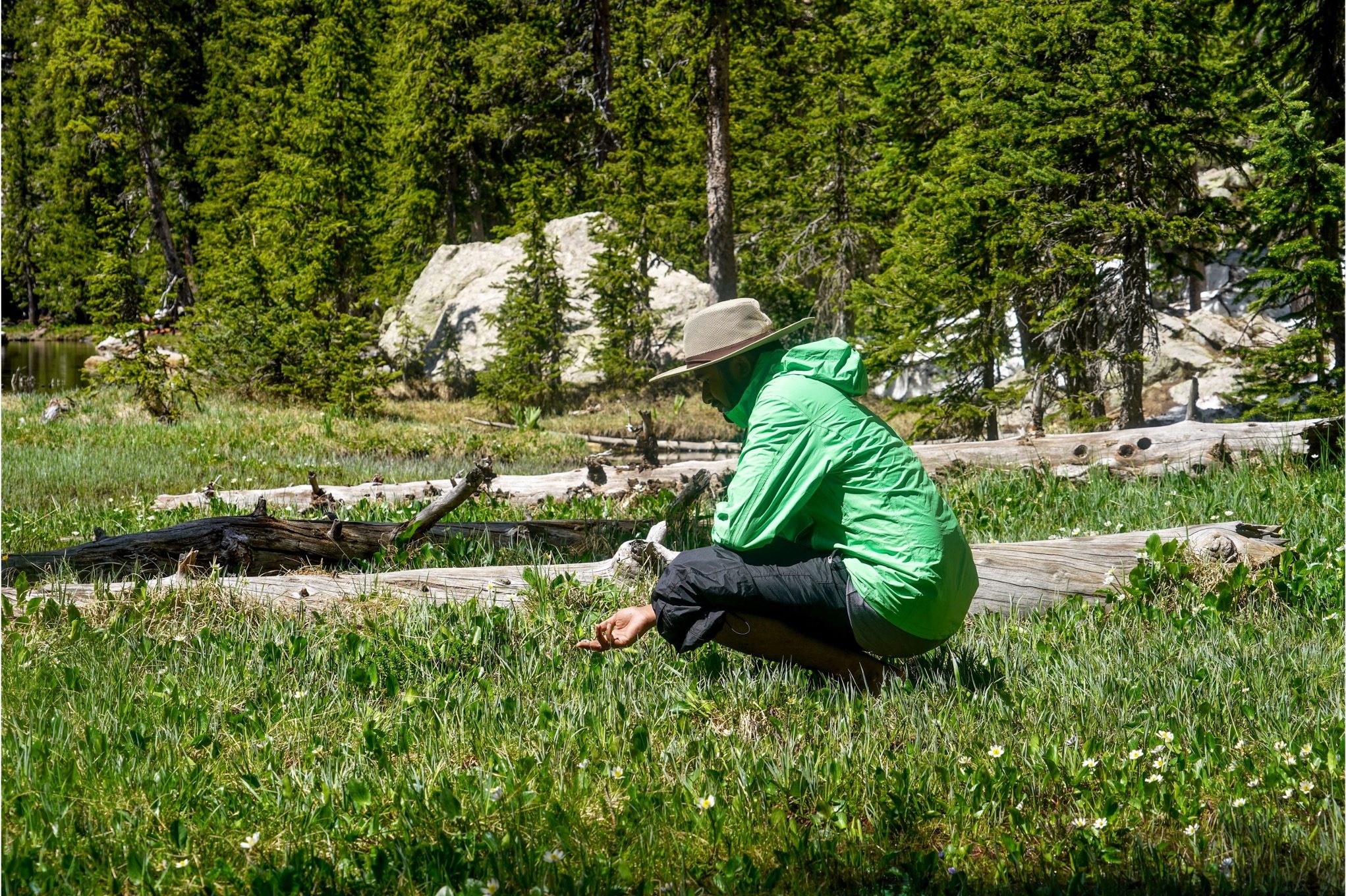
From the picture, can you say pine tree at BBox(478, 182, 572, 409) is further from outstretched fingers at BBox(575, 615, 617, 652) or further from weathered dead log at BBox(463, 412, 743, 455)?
outstretched fingers at BBox(575, 615, 617, 652)

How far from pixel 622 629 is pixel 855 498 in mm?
1044

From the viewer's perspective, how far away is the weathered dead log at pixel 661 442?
15.4m

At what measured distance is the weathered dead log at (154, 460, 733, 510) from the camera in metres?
8.94

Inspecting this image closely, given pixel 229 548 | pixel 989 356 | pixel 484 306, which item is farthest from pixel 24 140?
pixel 229 548

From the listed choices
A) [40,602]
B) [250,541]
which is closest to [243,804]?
[40,602]

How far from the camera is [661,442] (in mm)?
16250

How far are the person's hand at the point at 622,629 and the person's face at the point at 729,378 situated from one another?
879 mm

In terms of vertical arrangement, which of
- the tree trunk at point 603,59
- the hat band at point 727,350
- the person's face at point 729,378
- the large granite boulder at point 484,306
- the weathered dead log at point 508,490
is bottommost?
the weathered dead log at point 508,490

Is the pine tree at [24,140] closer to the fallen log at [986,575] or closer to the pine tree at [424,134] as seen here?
the pine tree at [424,134]

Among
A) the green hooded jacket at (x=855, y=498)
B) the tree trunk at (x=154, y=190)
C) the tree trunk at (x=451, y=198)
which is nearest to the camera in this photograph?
the green hooded jacket at (x=855, y=498)

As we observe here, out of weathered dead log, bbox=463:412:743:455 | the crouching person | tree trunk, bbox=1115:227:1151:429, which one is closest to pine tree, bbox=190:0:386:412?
weathered dead log, bbox=463:412:743:455

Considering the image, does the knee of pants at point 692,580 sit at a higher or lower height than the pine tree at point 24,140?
lower

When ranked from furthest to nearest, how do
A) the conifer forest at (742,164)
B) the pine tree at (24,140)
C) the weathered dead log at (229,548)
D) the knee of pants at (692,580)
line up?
the pine tree at (24,140)
the conifer forest at (742,164)
the weathered dead log at (229,548)
the knee of pants at (692,580)

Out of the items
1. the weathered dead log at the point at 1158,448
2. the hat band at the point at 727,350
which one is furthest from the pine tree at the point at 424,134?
the hat band at the point at 727,350
